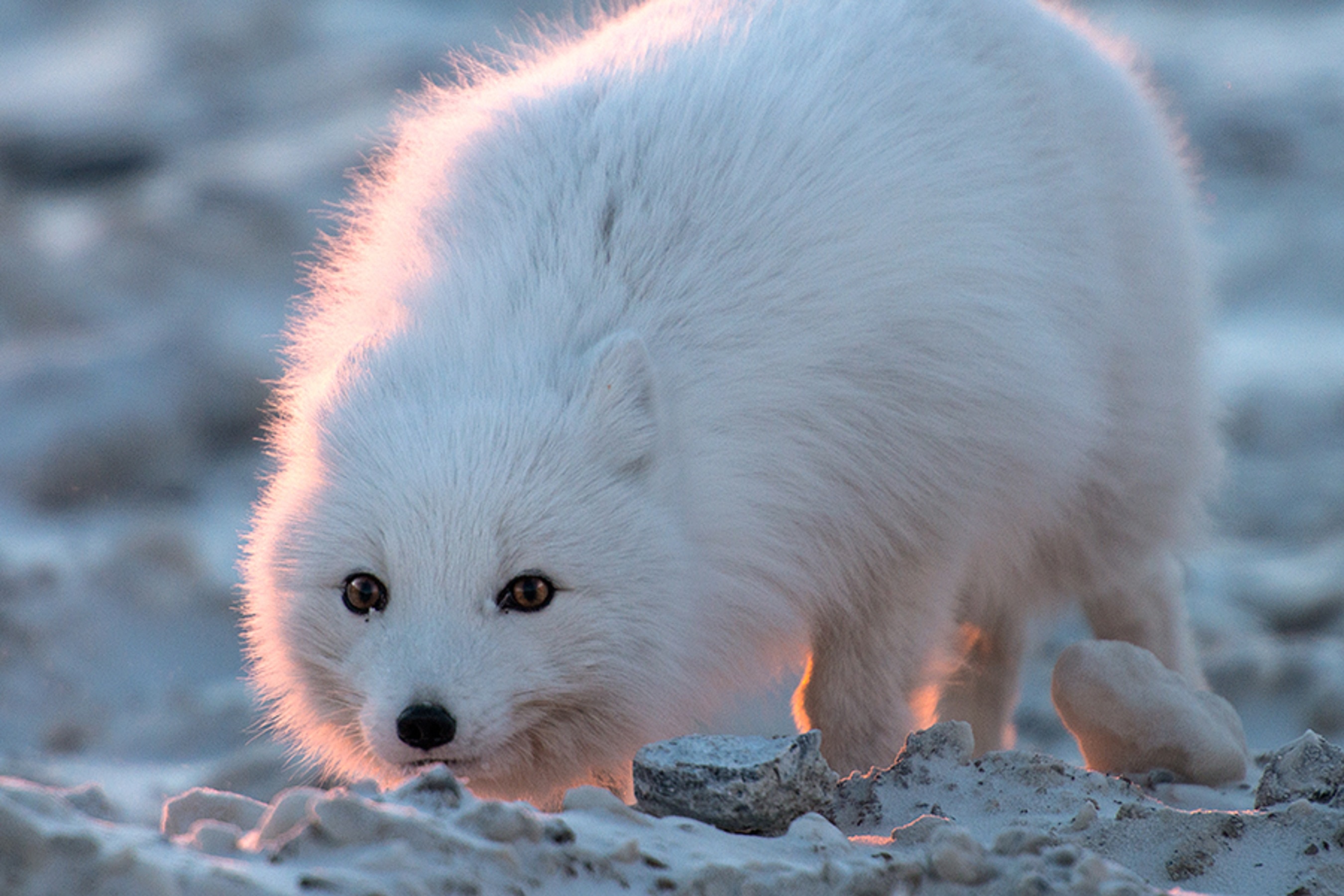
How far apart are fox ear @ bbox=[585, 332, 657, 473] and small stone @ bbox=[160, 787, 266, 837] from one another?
3.42 ft

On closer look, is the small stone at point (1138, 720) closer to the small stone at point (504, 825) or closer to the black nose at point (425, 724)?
the black nose at point (425, 724)

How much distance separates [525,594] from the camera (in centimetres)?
307

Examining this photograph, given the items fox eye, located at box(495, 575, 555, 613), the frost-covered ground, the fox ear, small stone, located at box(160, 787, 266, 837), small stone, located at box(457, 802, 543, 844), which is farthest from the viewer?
the frost-covered ground

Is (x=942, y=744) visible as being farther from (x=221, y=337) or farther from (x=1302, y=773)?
(x=221, y=337)

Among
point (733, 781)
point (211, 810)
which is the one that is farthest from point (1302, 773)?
point (211, 810)

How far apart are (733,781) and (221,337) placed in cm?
732

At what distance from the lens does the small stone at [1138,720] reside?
12.3 ft

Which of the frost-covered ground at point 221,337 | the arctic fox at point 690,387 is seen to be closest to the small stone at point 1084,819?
the frost-covered ground at point 221,337

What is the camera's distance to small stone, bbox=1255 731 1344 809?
2.92 m

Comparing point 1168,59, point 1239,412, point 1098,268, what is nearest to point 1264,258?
point 1239,412

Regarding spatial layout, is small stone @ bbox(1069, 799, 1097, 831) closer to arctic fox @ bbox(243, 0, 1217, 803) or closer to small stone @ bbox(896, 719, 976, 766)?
small stone @ bbox(896, 719, 976, 766)

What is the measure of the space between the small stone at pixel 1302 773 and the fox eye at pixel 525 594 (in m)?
1.43

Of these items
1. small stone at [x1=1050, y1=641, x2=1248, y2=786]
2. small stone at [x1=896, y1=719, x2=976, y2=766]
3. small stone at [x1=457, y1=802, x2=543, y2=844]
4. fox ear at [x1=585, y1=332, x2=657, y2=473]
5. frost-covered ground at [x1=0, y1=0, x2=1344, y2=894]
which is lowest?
small stone at [x1=457, y1=802, x2=543, y2=844]

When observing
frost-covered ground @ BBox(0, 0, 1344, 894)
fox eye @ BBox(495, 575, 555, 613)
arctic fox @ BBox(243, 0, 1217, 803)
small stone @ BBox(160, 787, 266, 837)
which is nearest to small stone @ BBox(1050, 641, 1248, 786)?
frost-covered ground @ BBox(0, 0, 1344, 894)
